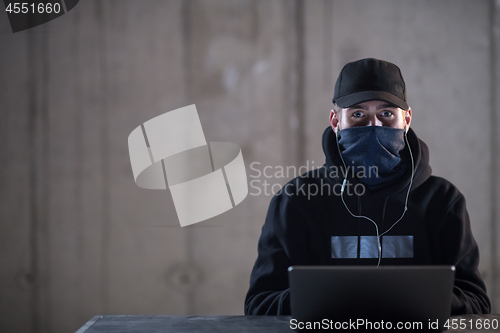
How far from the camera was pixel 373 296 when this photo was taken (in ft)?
2.24

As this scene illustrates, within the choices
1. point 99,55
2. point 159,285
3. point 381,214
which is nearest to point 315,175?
point 381,214

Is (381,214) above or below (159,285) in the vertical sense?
above

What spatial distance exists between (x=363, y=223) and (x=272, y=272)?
1.31 ft

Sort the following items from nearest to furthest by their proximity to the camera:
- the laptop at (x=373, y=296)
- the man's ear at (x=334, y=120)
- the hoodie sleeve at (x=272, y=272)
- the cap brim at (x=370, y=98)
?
the laptop at (x=373, y=296) < the hoodie sleeve at (x=272, y=272) < the cap brim at (x=370, y=98) < the man's ear at (x=334, y=120)

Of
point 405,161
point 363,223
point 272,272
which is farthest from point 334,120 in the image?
point 272,272

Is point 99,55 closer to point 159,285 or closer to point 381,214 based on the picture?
point 159,285

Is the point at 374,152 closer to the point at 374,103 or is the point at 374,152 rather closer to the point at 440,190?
the point at 374,103

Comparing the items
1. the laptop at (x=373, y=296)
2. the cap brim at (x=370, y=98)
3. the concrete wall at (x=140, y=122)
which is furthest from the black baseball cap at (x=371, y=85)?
the concrete wall at (x=140, y=122)

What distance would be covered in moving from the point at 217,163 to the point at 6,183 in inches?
52.6

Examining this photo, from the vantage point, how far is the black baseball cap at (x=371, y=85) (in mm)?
1265

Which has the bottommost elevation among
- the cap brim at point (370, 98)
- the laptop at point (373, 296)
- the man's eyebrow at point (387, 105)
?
the laptop at point (373, 296)

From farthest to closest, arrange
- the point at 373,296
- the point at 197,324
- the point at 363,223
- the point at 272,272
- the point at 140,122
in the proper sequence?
the point at 140,122 → the point at 363,223 → the point at 272,272 → the point at 197,324 → the point at 373,296

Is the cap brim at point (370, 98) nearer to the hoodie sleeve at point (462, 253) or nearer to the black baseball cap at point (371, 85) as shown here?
the black baseball cap at point (371, 85)

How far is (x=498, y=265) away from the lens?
2.38 meters
